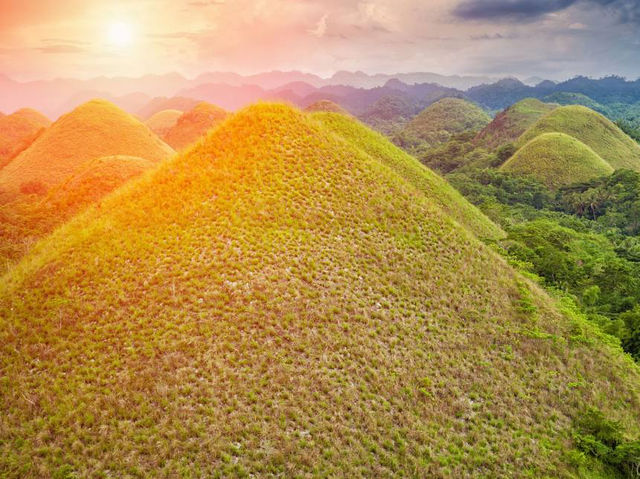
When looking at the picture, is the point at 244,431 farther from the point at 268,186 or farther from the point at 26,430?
the point at 268,186

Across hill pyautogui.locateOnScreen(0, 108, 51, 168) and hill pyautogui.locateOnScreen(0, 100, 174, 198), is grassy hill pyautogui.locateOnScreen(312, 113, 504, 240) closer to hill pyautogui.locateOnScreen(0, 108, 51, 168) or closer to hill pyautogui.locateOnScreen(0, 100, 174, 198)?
hill pyautogui.locateOnScreen(0, 100, 174, 198)

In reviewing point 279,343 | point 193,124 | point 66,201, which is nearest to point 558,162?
point 193,124

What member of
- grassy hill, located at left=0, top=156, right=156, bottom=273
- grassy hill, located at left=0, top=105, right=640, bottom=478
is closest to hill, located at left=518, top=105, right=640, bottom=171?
grassy hill, located at left=0, top=105, right=640, bottom=478

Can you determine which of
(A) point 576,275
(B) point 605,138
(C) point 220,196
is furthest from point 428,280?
(B) point 605,138

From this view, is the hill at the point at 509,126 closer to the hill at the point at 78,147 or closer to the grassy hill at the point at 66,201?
the hill at the point at 78,147

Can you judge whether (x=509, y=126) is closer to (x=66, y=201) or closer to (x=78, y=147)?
(x=78, y=147)

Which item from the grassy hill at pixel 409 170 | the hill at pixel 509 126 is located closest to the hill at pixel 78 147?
the grassy hill at pixel 409 170
